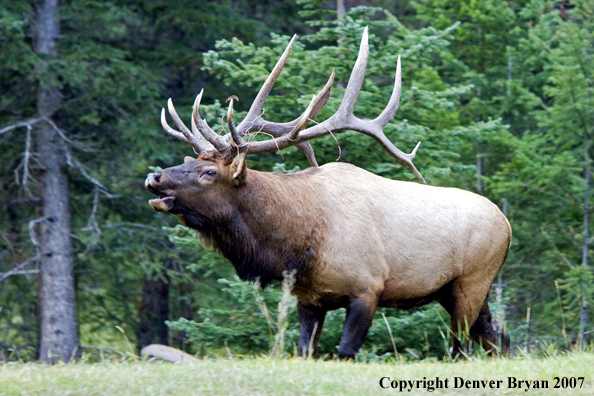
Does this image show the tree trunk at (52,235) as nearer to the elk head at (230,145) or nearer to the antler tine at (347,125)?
the elk head at (230,145)

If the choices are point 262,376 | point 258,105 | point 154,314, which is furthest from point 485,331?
point 154,314

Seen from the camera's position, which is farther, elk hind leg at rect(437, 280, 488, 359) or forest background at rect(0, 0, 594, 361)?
forest background at rect(0, 0, 594, 361)

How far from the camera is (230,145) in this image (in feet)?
21.1

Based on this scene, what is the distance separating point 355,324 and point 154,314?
31.8 feet

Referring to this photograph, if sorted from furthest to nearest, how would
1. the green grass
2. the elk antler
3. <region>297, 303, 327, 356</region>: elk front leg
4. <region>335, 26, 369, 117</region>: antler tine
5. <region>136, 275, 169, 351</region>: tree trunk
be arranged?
<region>136, 275, 169, 351</region>: tree trunk, <region>335, 26, 369, 117</region>: antler tine, <region>297, 303, 327, 356</region>: elk front leg, the elk antler, the green grass

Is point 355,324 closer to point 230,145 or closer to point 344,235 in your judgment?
point 344,235

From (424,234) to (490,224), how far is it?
27.7 inches

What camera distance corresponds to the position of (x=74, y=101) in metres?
12.7

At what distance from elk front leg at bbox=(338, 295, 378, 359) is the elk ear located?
4.50ft

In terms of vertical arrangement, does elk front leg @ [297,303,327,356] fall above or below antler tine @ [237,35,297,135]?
below

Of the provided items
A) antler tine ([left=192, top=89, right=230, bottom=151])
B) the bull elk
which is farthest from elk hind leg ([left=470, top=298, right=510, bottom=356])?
antler tine ([left=192, top=89, right=230, bottom=151])

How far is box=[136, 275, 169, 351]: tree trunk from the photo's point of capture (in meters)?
15.2

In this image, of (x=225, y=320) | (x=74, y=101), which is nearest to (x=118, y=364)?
(x=225, y=320)

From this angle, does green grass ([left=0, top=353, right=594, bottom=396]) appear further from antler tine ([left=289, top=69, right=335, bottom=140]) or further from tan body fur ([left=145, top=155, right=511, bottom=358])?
antler tine ([left=289, top=69, right=335, bottom=140])
